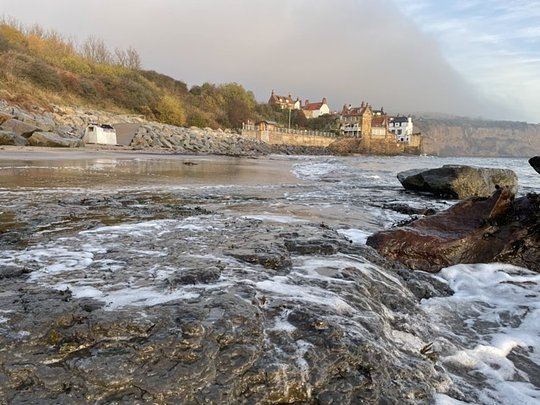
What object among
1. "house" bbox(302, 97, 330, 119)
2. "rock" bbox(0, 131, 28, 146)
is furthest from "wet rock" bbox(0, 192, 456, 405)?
"house" bbox(302, 97, 330, 119)

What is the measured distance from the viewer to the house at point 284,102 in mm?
106225

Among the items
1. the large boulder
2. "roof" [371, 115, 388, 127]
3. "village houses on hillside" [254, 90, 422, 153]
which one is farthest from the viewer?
"roof" [371, 115, 388, 127]

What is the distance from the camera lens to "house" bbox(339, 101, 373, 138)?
101188 millimetres

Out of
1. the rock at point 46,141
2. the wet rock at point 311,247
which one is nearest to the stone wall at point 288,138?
the rock at point 46,141

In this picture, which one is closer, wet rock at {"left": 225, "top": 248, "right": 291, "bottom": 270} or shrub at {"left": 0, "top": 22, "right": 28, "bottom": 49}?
wet rock at {"left": 225, "top": 248, "right": 291, "bottom": 270}

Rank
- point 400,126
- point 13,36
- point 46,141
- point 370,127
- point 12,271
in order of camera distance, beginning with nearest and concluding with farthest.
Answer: point 12,271 → point 46,141 → point 13,36 → point 370,127 → point 400,126

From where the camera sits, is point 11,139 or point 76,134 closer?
point 11,139

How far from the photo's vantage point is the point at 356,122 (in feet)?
339

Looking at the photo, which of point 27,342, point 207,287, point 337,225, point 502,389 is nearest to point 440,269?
point 337,225

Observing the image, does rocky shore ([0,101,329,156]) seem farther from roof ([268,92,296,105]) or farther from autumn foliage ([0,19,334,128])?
roof ([268,92,296,105])

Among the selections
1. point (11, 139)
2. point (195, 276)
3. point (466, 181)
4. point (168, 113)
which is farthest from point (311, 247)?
point (168, 113)

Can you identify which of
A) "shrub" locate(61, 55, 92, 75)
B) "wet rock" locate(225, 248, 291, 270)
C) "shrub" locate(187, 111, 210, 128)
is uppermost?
"shrub" locate(61, 55, 92, 75)

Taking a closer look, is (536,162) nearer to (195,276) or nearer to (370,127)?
(195,276)

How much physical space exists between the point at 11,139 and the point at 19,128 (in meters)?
2.80
